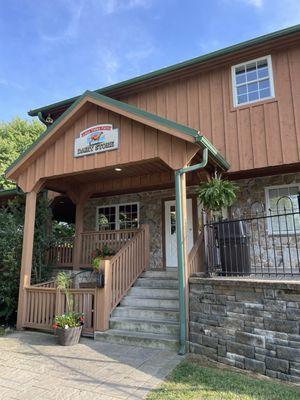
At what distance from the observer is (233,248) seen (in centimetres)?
571

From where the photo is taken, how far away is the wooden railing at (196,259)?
592 cm

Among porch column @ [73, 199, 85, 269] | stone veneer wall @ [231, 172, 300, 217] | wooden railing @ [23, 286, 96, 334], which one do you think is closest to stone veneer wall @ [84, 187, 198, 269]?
porch column @ [73, 199, 85, 269]

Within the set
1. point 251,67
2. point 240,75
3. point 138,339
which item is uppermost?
point 251,67

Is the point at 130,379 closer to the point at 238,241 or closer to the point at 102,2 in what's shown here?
the point at 238,241

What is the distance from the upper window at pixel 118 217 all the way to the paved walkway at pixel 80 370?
4.87 meters

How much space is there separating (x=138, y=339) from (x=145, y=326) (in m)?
0.33

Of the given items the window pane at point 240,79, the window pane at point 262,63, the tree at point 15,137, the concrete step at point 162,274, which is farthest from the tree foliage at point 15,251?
the tree at point 15,137

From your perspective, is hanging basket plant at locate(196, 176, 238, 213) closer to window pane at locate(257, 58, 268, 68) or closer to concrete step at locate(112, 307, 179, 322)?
concrete step at locate(112, 307, 179, 322)

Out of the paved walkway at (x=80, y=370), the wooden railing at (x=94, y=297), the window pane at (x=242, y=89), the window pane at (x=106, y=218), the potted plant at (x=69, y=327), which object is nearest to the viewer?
the paved walkway at (x=80, y=370)

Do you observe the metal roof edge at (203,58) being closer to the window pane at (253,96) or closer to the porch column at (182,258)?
the window pane at (253,96)

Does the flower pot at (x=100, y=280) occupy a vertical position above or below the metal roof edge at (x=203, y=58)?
below

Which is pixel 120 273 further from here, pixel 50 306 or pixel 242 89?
pixel 242 89

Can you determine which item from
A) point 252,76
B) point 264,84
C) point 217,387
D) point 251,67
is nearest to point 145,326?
point 217,387

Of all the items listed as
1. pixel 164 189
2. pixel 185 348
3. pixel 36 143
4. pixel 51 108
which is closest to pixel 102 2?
pixel 51 108
